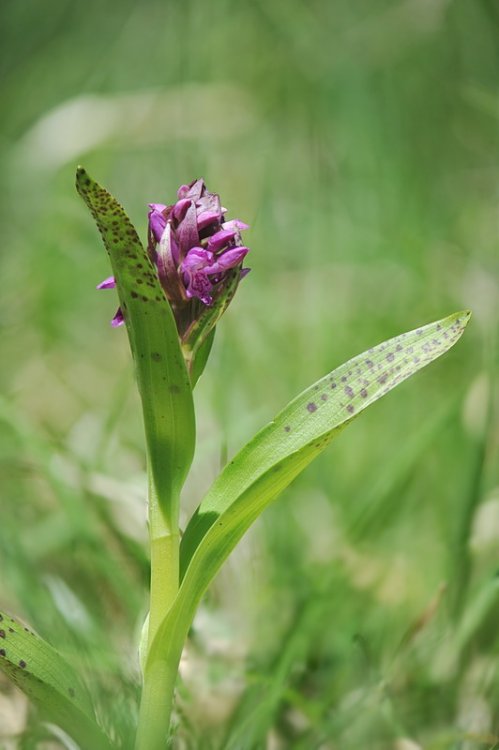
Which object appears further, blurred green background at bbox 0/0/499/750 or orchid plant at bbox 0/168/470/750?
blurred green background at bbox 0/0/499/750

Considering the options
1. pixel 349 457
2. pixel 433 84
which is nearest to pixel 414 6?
pixel 433 84

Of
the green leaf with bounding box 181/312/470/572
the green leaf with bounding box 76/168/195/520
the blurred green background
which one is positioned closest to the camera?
the green leaf with bounding box 76/168/195/520

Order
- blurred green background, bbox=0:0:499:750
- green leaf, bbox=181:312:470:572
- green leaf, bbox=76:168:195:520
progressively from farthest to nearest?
blurred green background, bbox=0:0:499:750 < green leaf, bbox=181:312:470:572 < green leaf, bbox=76:168:195:520

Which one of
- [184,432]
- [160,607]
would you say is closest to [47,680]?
[160,607]

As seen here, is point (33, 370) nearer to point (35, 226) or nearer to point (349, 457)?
point (35, 226)

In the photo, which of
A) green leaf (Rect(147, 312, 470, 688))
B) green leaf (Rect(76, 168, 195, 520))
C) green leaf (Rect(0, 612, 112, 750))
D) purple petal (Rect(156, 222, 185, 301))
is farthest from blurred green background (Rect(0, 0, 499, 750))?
purple petal (Rect(156, 222, 185, 301))

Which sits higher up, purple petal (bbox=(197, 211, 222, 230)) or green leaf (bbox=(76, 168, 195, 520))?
purple petal (bbox=(197, 211, 222, 230))

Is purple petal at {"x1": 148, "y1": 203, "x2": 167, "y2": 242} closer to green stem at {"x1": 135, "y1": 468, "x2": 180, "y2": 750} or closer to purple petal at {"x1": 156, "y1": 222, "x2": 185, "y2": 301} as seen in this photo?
purple petal at {"x1": 156, "y1": 222, "x2": 185, "y2": 301}

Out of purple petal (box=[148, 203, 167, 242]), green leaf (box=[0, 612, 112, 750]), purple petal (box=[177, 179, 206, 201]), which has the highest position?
purple petal (box=[177, 179, 206, 201])

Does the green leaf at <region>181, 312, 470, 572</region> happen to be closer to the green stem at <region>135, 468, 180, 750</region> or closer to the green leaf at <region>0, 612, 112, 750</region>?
the green stem at <region>135, 468, 180, 750</region>
